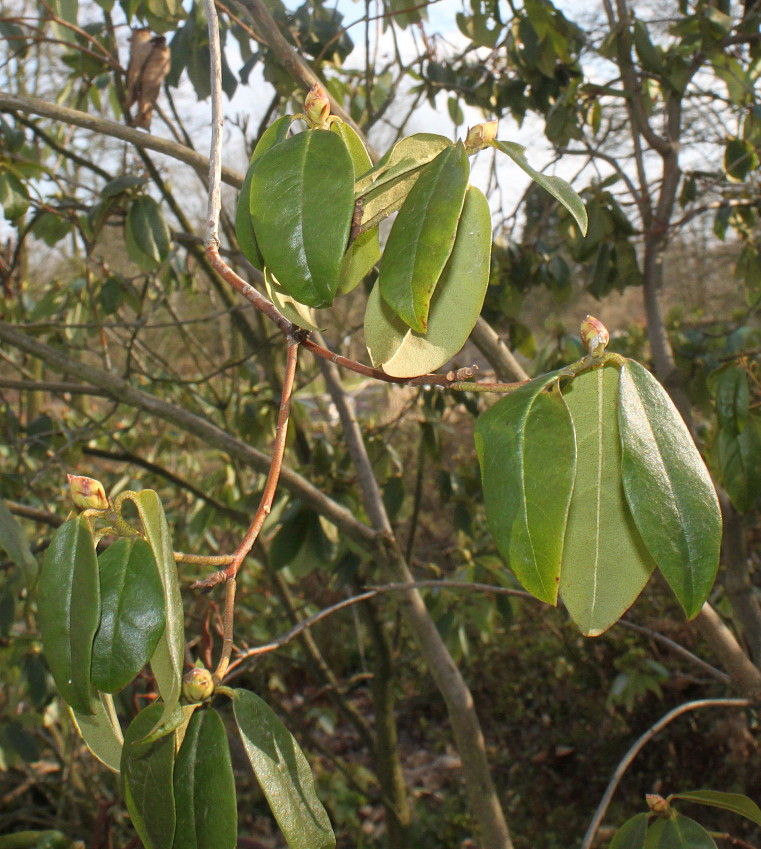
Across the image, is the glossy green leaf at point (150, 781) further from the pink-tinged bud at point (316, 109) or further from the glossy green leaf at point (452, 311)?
the pink-tinged bud at point (316, 109)

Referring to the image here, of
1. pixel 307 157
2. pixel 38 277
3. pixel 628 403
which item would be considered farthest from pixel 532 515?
pixel 38 277

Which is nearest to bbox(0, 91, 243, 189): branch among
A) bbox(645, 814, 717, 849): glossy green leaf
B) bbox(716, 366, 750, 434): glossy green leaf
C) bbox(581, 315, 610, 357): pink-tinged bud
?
bbox(581, 315, 610, 357): pink-tinged bud


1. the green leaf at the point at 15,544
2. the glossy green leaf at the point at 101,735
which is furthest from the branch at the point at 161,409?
the glossy green leaf at the point at 101,735

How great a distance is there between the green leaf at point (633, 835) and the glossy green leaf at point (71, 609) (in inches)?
22.5

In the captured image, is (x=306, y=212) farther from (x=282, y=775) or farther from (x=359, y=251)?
(x=282, y=775)

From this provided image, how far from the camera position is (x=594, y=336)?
443mm

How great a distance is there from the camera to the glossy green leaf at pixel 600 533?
44 centimetres

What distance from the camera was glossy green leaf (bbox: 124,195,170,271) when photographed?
4.60 ft

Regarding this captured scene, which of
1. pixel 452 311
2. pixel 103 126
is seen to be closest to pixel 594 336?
pixel 452 311

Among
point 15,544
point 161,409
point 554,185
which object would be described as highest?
point 554,185

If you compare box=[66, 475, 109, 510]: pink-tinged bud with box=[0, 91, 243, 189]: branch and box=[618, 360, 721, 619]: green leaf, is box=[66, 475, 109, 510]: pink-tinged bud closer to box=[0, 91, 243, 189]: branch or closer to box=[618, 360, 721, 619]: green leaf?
box=[618, 360, 721, 619]: green leaf

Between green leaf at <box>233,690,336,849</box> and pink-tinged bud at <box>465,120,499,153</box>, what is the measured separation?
1.28 feet

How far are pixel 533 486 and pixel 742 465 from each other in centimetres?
77

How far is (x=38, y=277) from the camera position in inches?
190
